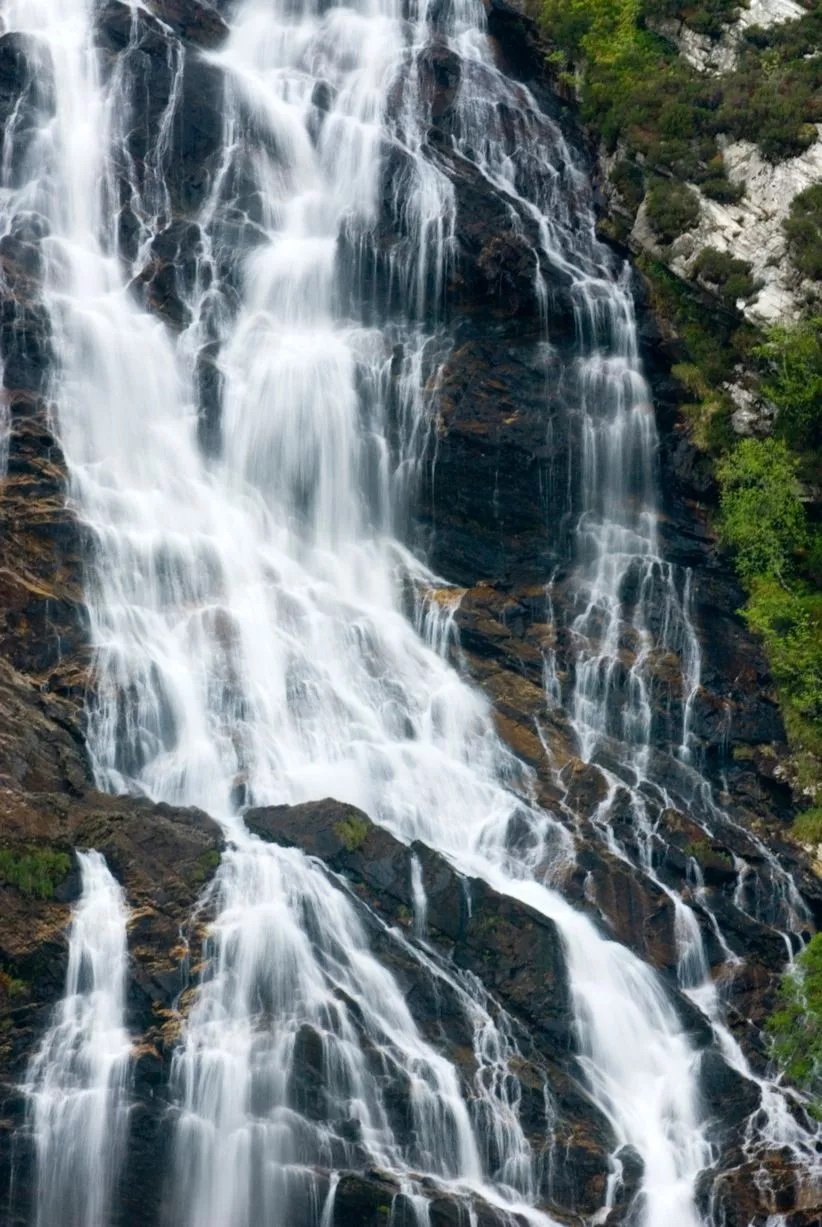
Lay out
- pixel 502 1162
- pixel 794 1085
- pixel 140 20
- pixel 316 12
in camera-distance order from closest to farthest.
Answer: pixel 502 1162 → pixel 794 1085 → pixel 140 20 → pixel 316 12

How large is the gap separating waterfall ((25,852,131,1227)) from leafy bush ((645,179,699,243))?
23.8 metres

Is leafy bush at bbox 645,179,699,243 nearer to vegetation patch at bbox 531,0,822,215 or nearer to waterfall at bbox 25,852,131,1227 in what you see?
vegetation patch at bbox 531,0,822,215

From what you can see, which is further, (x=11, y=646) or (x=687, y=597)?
(x=687, y=597)

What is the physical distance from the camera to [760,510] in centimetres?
3306

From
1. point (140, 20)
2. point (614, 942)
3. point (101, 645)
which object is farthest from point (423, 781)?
point (140, 20)

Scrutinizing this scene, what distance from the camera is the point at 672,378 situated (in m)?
34.6

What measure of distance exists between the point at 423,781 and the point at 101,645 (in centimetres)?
685

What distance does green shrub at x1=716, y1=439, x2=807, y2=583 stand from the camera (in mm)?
32781

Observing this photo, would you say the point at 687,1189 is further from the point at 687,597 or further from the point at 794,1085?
the point at 687,597

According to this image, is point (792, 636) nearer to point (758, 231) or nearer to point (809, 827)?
point (809, 827)

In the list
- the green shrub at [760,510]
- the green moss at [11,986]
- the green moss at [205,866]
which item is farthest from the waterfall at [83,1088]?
the green shrub at [760,510]

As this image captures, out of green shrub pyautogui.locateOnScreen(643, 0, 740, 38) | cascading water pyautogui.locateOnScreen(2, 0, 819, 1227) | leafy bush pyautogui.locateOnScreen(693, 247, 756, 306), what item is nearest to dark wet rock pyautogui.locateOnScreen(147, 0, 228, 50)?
cascading water pyautogui.locateOnScreen(2, 0, 819, 1227)

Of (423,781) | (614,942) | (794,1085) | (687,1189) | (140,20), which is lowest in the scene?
(687,1189)

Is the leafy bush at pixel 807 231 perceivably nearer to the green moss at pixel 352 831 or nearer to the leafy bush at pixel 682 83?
the leafy bush at pixel 682 83
